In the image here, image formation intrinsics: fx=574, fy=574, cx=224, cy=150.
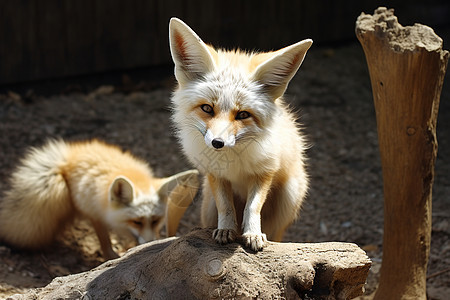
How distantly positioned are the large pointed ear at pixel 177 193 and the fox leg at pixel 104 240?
60 centimetres

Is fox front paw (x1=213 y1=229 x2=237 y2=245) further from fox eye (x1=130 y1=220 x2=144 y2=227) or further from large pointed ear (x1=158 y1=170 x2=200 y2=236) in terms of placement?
fox eye (x1=130 y1=220 x2=144 y2=227)

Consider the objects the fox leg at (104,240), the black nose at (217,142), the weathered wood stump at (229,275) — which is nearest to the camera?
the black nose at (217,142)

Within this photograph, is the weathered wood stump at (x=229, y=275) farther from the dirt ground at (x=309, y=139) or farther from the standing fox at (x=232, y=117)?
the dirt ground at (x=309, y=139)

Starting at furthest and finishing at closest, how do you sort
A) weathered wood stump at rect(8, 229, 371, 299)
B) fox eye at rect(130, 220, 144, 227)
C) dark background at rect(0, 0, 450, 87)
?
dark background at rect(0, 0, 450, 87) < fox eye at rect(130, 220, 144, 227) < weathered wood stump at rect(8, 229, 371, 299)

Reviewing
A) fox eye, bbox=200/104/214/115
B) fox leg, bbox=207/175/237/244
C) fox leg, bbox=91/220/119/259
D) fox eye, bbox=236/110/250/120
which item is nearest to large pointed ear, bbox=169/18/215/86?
fox eye, bbox=200/104/214/115

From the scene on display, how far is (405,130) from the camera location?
4016mm

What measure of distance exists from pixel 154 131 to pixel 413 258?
3.85 metres

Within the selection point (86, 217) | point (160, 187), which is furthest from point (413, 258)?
point (86, 217)

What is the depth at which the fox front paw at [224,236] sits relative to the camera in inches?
131

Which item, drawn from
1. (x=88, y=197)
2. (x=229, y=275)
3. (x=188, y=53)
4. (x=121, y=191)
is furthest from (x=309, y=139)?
(x=229, y=275)

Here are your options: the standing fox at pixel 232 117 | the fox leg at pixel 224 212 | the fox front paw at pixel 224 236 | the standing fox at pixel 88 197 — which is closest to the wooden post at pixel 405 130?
the standing fox at pixel 232 117

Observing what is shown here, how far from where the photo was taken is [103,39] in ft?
25.1

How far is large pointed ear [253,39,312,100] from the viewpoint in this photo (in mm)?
3266

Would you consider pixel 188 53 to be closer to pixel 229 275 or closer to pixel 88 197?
pixel 229 275
